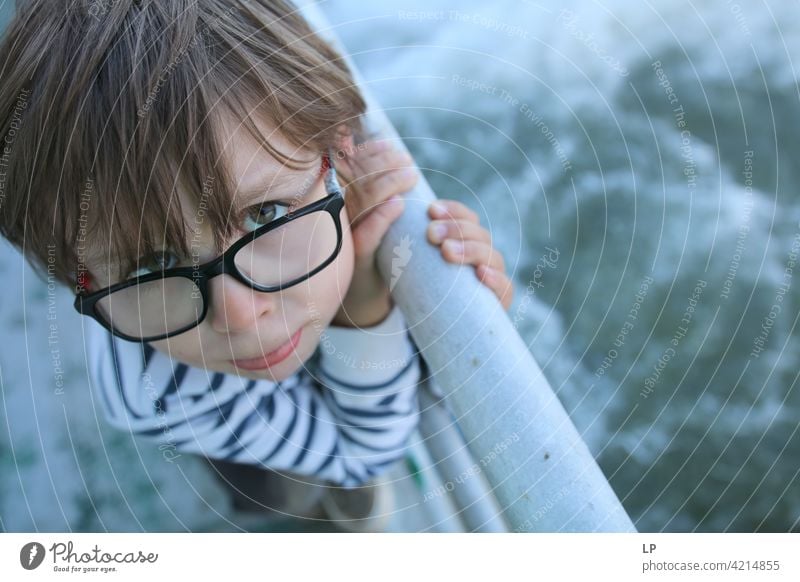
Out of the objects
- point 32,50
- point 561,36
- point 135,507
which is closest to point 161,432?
point 135,507

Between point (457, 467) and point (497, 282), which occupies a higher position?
point (497, 282)

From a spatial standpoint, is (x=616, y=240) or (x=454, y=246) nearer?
(x=454, y=246)

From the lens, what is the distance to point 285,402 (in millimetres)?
571

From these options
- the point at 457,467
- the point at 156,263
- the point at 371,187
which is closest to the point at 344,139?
the point at 371,187

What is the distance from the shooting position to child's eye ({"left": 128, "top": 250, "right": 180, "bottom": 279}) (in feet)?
1.36

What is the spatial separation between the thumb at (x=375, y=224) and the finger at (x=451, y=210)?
21 millimetres

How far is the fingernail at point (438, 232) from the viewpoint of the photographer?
0.46 metres

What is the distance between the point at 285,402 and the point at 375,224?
0.55 ft

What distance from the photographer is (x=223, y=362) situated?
1.59ft

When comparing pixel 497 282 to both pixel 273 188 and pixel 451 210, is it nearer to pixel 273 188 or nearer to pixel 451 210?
pixel 451 210
